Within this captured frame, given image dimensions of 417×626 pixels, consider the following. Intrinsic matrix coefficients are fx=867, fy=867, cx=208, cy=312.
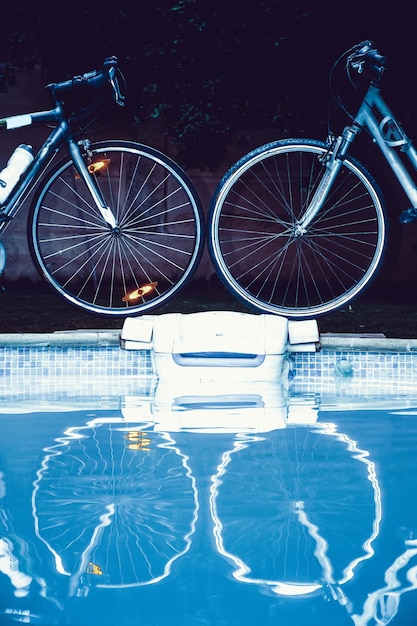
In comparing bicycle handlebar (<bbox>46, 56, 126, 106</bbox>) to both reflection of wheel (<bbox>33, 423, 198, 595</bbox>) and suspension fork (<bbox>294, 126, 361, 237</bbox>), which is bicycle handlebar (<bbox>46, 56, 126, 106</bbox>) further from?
reflection of wheel (<bbox>33, 423, 198, 595</bbox>)

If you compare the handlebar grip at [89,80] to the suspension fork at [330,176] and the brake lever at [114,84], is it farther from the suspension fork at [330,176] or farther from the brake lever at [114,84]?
the suspension fork at [330,176]

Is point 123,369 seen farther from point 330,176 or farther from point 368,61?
point 368,61

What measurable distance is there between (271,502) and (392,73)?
11.3 ft

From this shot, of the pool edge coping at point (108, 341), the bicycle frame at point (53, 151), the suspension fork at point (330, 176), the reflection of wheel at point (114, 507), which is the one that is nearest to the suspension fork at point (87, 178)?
the bicycle frame at point (53, 151)

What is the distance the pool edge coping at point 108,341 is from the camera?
3.87 meters

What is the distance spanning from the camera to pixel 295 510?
237 cm

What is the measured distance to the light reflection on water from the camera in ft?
5.95

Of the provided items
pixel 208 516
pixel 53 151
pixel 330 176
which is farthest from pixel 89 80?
pixel 208 516

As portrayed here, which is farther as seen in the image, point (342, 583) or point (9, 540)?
point (9, 540)

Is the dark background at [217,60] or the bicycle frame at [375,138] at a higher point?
the dark background at [217,60]

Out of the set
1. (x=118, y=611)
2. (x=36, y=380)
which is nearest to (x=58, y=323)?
A: (x=36, y=380)

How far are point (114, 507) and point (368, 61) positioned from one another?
7.74 ft

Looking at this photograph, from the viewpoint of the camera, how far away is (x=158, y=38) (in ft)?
17.3

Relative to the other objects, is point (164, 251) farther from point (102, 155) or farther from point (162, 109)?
point (102, 155)
